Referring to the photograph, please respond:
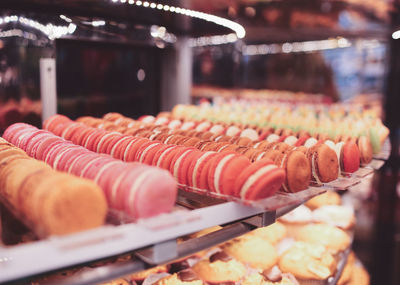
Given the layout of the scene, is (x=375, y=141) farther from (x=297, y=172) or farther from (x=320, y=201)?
(x=297, y=172)

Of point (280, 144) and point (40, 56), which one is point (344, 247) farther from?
point (40, 56)

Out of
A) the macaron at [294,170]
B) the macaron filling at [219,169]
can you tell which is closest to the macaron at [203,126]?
the macaron at [294,170]

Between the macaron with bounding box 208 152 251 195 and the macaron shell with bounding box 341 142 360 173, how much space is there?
2.83ft

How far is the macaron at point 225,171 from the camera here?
1.60 metres

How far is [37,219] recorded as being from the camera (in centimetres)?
116

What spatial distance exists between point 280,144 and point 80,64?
9.95 feet

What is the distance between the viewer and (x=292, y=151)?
185 cm

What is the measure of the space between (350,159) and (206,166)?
1020mm

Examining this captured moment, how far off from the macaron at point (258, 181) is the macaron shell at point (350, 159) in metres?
0.81

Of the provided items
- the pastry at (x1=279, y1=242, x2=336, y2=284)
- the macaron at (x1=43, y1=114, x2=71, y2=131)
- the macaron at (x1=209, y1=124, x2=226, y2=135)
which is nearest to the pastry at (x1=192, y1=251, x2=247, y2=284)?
the pastry at (x1=279, y1=242, x2=336, y2=284)

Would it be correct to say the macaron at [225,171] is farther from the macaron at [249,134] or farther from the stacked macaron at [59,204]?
the macaron at [249,134]

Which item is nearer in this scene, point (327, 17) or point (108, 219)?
point (108, 219)

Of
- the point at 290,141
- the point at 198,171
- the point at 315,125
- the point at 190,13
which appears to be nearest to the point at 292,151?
the point at 198,171

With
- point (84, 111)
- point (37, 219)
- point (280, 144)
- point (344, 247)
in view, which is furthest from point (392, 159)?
point (37, 219)
